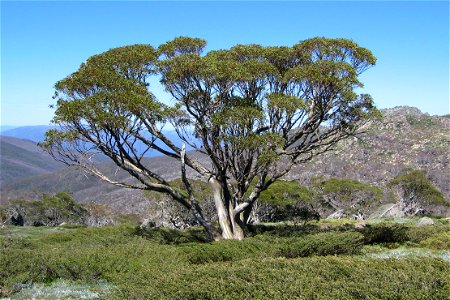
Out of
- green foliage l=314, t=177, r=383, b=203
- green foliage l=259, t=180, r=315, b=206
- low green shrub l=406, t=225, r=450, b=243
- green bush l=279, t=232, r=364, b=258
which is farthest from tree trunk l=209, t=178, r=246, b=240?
green foliage l=314, t=177, r=383, b=203

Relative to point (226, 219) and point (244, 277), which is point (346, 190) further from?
point (244, 277)

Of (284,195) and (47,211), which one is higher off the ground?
(284,195)

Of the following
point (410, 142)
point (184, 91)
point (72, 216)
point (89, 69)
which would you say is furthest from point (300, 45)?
point (410, 142)

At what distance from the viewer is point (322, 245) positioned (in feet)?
48.1

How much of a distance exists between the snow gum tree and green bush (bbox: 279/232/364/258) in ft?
13.2

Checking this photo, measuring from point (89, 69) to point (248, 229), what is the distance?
11378 mm

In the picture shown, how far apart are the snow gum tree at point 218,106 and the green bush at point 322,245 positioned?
402cm

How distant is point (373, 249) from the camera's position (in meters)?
17.8

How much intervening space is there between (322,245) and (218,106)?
795cm

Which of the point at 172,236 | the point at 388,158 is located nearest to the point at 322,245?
the point at 172,236

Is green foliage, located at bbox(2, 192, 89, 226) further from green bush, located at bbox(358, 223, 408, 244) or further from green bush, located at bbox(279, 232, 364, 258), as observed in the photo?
green bush, located at bbox(279, 232, 364, 258)

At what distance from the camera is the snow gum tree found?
17.8m

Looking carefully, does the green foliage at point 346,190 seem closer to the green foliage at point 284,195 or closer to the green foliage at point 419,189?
the green foliage at point 419,189

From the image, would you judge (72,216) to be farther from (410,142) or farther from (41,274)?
(410,142)
